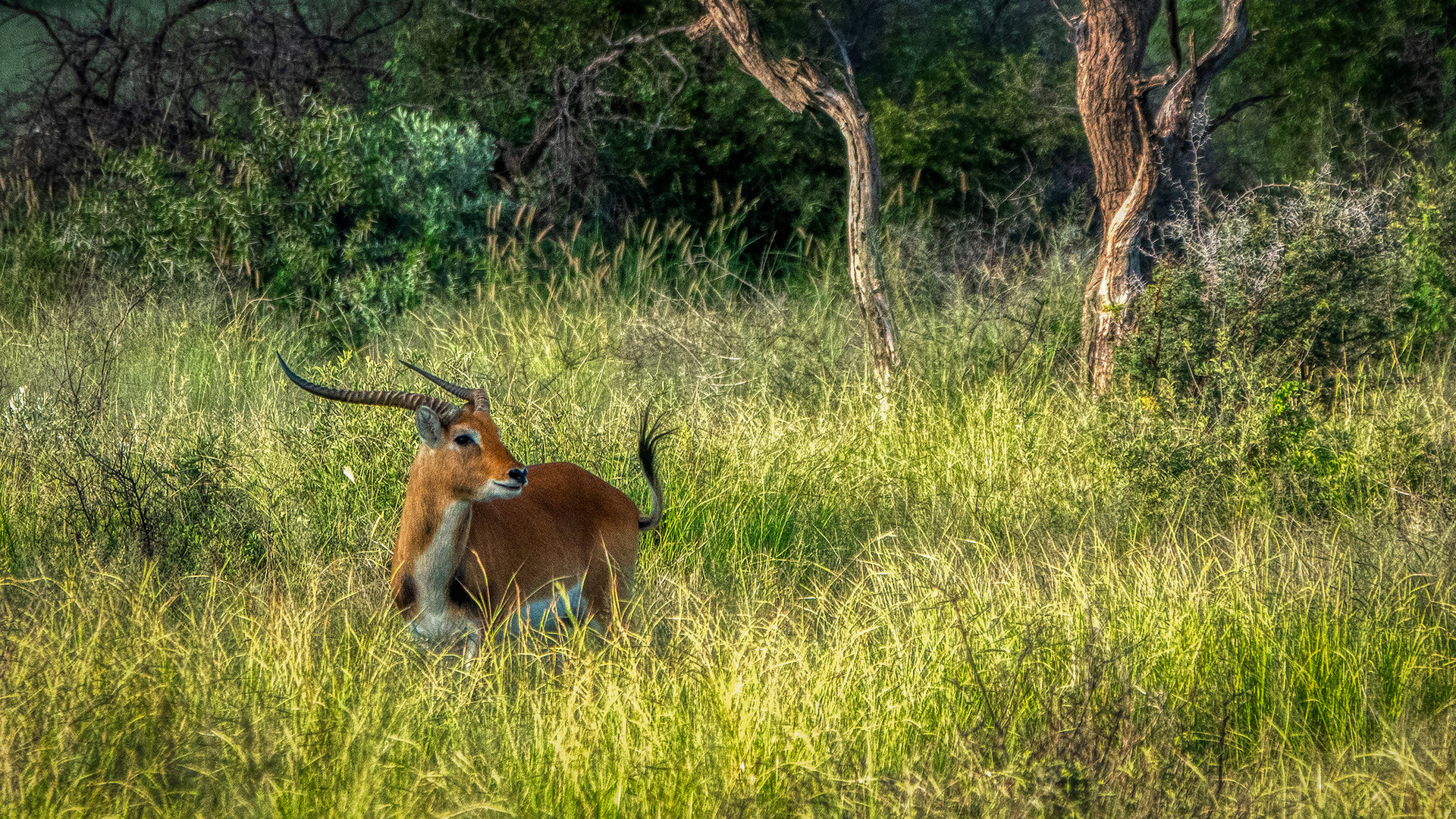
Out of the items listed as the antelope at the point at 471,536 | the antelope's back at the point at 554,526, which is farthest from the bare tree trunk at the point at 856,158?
the antelope at the point at 471,536

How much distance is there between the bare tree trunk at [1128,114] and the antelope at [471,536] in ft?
13.1

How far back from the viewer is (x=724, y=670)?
3.39 m

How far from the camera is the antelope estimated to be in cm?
382

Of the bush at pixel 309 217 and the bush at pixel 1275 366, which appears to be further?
the bush at pixel 309 217

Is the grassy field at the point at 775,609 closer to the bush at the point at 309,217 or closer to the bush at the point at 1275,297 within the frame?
the bush at the point at 1275,297

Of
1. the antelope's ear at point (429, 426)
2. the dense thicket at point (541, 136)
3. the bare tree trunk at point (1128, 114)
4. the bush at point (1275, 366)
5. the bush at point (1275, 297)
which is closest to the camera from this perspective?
the antelope's ear at point (429, 426)

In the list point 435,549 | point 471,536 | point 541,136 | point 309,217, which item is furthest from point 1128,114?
point 309,217

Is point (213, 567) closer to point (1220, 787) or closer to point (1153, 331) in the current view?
point (1220, 787)

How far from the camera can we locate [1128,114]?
23.9 feet

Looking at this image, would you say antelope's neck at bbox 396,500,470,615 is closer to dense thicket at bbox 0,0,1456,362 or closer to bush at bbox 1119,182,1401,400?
bush at bbox 1119,182,1401,400

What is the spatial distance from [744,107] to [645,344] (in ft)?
15.8

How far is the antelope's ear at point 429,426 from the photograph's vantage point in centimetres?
381

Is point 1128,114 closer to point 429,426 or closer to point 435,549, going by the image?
point 429,426

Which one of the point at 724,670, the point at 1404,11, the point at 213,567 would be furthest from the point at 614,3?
the point at 724,670
